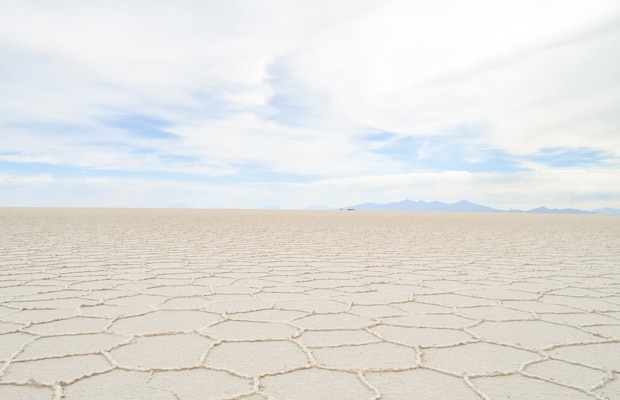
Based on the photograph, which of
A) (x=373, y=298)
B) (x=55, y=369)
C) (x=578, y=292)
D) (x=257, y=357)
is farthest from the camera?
(x=578, y=292)

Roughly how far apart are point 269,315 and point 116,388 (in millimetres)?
844

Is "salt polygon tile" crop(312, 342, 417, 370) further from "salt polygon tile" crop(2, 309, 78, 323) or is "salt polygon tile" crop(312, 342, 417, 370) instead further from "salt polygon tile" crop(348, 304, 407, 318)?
"salt polygon tile" crop(2, 309, 78, 323)

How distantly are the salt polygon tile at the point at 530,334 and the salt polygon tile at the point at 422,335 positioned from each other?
0.09 meters

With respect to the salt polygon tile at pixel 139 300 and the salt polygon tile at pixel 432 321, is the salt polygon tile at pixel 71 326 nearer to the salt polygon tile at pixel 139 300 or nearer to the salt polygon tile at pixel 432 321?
the salt polygon tile at pixel 139 300

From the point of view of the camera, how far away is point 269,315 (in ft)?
6.70

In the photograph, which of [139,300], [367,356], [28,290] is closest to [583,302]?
[367,356]

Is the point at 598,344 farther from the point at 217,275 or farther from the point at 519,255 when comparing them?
the point at 519,255

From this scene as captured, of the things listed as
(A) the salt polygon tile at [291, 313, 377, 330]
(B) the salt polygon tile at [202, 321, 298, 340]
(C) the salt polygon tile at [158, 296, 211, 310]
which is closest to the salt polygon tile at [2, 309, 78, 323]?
(C) the salt polygon tile at [158, 296, 211, 310]

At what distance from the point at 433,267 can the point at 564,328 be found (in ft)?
5.53

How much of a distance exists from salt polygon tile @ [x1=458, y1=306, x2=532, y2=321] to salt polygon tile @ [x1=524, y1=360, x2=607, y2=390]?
21.7 inches

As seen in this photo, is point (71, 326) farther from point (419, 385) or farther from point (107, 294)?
point (419, 385)

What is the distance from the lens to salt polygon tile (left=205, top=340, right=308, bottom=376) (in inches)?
56.1

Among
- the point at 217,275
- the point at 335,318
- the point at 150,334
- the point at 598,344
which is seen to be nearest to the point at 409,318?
the point at 335,318

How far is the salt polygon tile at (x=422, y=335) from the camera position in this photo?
5.54ft
